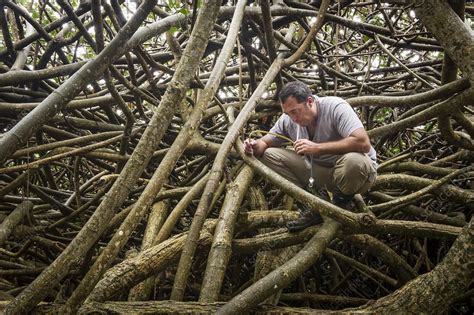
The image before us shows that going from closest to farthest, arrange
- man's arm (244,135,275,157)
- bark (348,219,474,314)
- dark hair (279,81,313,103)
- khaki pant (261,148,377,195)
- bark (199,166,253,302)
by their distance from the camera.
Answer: bark (348,219,474,314)
bark (199,166,253,302)
khaki pant (261,148,377,195)
dark hair (279,81,313,103)
man's arm (244,135,275,157)

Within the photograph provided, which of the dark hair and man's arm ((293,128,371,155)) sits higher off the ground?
the dark hair

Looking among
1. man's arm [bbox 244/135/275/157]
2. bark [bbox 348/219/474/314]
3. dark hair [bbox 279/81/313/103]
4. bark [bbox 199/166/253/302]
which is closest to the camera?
bark [bbox 348/219/474/314]

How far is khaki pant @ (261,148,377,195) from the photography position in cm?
229

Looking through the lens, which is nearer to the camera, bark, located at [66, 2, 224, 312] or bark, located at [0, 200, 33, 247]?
bark, located at [66, 2, 224, 312]

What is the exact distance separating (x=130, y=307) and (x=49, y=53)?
84.3 inches

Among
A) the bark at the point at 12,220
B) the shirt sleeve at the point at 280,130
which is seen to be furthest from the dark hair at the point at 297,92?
the bark at the point at 12,220

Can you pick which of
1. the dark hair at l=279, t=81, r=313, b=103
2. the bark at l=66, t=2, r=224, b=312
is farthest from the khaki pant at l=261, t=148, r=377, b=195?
the bark at l=66, t=2, r=224, b=312

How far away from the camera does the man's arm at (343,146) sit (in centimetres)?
229

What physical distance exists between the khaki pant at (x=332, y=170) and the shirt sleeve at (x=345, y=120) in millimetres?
136

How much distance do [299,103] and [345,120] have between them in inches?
11.2

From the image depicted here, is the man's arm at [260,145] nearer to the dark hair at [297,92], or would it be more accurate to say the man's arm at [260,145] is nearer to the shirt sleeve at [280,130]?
the shirt sleeve at [280,130]

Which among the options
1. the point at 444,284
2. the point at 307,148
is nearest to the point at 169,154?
the point at 307,148

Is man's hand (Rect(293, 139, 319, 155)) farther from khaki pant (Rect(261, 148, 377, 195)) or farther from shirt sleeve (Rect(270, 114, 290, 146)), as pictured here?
shirt sleeve (Rect(270, 114, 290, 146))

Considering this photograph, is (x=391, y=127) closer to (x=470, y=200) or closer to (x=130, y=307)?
(x=470, y=200)
